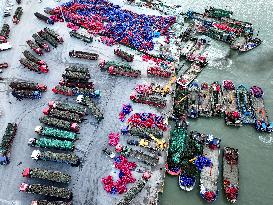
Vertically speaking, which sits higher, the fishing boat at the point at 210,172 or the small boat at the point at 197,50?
the small boat at the point at 197,50

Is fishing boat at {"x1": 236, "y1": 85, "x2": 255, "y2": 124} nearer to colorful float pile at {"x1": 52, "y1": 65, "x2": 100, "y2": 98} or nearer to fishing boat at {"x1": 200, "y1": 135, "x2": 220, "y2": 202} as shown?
fishing boat at {"x1": 200, "y1": 135, "x2": 220, "y2": 202}

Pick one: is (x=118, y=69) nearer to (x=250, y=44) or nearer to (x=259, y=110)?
(x=259, y=110)

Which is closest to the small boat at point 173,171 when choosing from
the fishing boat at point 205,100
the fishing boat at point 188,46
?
the fishing boat at point 205,100

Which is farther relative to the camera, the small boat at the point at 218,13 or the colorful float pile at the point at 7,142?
the small boat at the point at 218,13

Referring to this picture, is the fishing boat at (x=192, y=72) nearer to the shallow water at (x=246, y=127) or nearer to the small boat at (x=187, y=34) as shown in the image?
the shallow water at (x=246, y=127)

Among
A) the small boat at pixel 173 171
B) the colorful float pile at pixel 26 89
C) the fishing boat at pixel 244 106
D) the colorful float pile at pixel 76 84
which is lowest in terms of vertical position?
the colorful float pile at pixel 26 89
